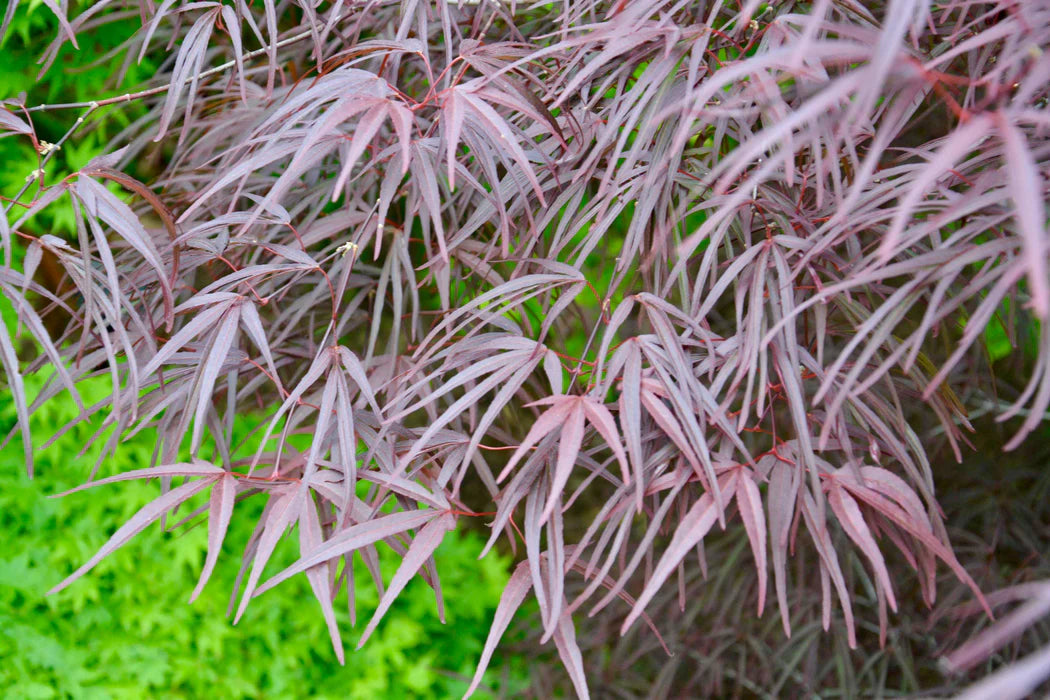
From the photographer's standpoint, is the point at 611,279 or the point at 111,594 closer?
the point at 611,279

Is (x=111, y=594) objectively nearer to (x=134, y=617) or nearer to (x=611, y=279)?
(x=134, y=617)

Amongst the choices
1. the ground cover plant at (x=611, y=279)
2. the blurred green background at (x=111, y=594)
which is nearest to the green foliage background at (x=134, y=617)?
the blurred green background at (x=111, y=594)

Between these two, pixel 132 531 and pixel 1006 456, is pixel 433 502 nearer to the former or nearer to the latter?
pixel 132 531

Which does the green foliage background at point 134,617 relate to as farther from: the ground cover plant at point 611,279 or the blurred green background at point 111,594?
the ground cover plant at point 611,279

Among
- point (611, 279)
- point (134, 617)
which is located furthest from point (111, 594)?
point (611, 279)

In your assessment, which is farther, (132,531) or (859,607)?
(859,607)

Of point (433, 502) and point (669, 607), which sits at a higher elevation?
point (433, 502)

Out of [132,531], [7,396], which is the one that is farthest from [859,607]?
[7,396]

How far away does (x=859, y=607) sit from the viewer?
5.05 feet

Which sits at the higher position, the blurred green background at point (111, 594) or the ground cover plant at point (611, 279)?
the ground cover plant at point (611, 279)

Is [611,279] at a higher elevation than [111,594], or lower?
higher

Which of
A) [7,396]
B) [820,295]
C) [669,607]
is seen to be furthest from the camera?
Result: [669,607]

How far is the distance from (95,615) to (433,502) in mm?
1078

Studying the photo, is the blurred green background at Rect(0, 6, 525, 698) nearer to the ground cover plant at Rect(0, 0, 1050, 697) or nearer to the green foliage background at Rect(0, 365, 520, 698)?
the green foliage background at Rect(0, 365, 520, 698)
